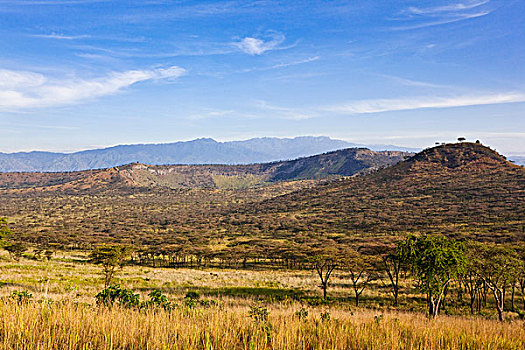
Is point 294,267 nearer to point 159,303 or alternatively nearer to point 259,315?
point 159,303

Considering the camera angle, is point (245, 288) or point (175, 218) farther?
point (175, 218)

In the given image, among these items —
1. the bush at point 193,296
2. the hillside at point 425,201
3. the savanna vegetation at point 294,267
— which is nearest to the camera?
the savanna vegetation at point 294,267

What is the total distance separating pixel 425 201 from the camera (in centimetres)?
11056

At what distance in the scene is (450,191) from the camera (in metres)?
115

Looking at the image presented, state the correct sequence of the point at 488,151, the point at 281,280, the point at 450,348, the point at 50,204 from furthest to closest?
1. the point at 50,204
2. the point at 488,151
3. the point at 281,280
4. the point at 450,348

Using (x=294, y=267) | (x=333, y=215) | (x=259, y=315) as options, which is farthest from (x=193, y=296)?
(x=333, y=215)

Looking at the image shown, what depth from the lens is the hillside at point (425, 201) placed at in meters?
84.1

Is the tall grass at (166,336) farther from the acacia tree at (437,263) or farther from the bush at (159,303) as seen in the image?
the acacia tree at (437,263)

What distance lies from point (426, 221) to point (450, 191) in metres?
35.4

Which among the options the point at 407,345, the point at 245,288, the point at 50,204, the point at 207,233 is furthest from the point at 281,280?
the point at 50,204

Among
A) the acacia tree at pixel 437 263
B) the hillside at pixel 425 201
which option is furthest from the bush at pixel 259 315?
the hillside at pixel 425 201

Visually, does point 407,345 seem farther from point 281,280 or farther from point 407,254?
point 281,280

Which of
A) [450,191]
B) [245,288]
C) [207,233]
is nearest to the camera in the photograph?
[245,288]

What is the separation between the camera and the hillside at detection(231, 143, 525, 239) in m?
84.1
